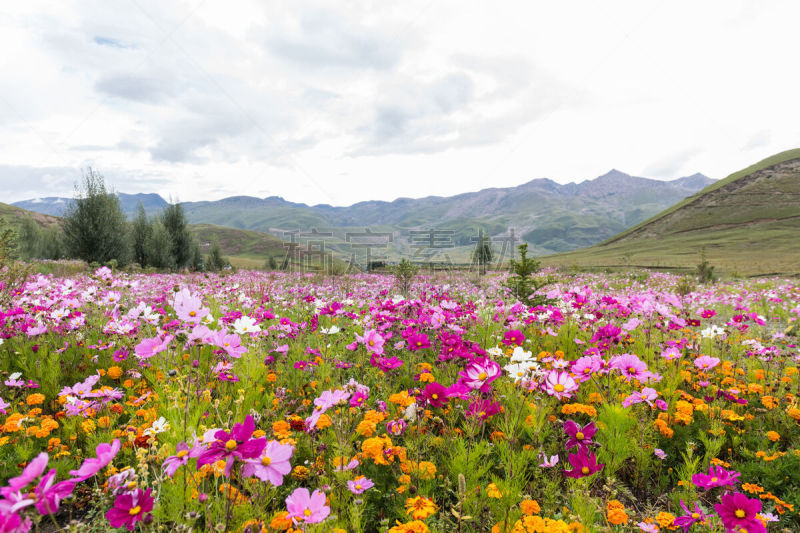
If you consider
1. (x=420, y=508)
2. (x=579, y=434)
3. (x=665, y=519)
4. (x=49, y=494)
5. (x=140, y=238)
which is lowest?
(x=665, y=519)

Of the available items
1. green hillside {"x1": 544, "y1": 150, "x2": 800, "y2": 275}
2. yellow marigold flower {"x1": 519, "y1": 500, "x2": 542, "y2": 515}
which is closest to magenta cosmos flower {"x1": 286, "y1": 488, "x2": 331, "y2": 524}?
yellow marigold flower {"x1": 519, "y1": 500, "x2": 542, "y2": 515}

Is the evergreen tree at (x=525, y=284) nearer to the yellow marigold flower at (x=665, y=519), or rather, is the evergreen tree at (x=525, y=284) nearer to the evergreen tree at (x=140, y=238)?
the yellow marigold flower at (x=665, y=519)

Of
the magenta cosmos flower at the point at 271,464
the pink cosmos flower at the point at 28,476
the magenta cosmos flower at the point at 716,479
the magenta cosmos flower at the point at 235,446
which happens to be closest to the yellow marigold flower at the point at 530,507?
the magenta cosmos flower at the point at 716,479

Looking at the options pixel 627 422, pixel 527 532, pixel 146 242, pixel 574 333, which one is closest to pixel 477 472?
pixel 527 532

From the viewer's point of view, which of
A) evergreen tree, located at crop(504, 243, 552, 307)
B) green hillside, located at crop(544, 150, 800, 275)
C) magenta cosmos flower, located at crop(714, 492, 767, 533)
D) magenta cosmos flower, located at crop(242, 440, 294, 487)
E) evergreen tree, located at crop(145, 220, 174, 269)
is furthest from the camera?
green hillside, located at crop(544, 150, 800, 275)

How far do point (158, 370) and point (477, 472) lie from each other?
3.29m

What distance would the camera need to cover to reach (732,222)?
337 ft

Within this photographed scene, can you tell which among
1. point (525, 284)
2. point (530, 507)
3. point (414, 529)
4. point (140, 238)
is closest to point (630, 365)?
point (530, 507)

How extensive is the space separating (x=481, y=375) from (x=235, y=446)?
1.57 m

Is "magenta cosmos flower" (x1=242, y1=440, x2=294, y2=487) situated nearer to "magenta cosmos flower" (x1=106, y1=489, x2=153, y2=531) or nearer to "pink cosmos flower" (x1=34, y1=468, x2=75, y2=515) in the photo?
"magenta cosmos flower" (x1=106, y1=489, x2=153, y2=531)

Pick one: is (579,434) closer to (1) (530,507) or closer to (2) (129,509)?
(1) (530,507)

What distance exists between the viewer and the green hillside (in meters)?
78.8

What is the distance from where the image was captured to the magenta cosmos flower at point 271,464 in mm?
1320

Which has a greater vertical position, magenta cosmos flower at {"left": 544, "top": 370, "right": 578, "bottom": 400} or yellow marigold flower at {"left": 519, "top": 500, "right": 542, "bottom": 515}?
magenta cosmos flower at {"left": 544, "top": 370, "right": 578, "bottom": 400}
